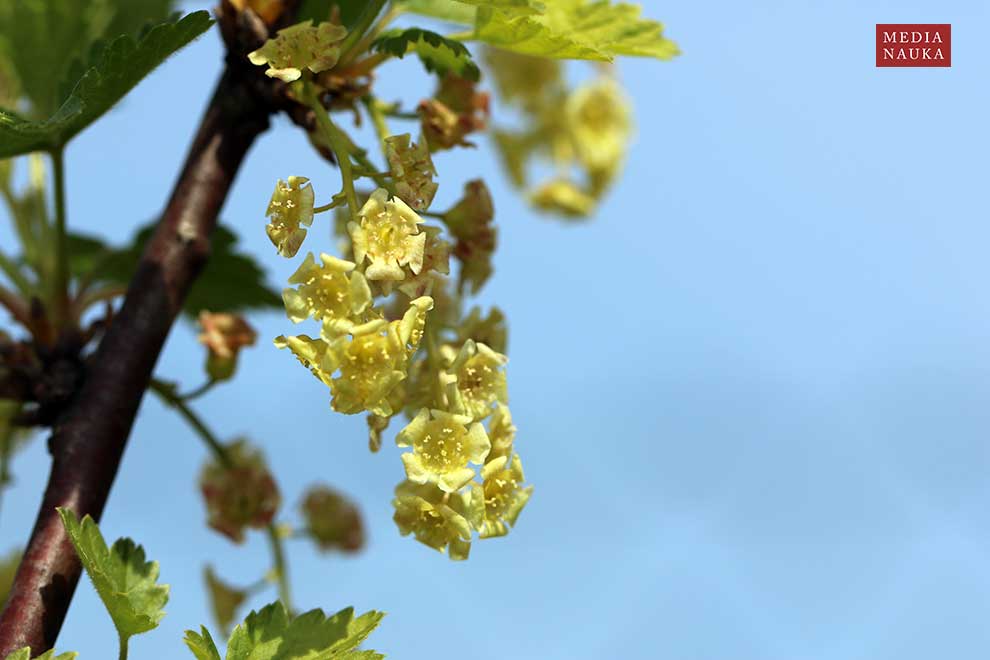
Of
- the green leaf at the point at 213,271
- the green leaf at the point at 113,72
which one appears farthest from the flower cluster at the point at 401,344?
the green leaf at the point at 213,271

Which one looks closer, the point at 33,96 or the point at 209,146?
the point at 209,146

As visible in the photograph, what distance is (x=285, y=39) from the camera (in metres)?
1.34

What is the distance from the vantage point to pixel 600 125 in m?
4.41

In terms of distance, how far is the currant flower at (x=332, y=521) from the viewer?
262cm

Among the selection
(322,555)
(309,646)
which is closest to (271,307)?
(322,555)

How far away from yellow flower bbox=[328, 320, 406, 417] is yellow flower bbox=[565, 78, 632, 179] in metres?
3.24

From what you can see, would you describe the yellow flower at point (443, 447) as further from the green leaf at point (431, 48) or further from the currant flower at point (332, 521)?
the currant flower at point (332, 521)

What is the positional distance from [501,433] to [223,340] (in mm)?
857

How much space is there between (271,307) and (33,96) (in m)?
0.64

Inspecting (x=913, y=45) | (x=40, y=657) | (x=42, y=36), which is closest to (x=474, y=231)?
(x=40, y=657)

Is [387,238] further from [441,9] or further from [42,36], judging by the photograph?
[42,36]

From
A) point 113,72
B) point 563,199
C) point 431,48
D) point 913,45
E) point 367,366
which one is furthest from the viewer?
point 563,199

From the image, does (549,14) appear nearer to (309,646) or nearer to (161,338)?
(161,338)

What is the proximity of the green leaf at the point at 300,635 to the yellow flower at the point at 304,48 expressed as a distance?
2.16 ft
